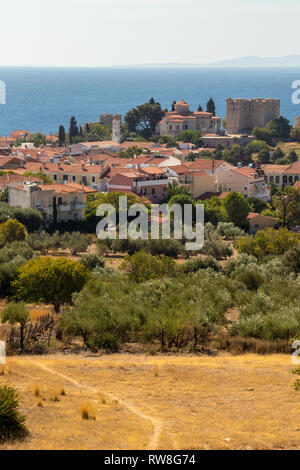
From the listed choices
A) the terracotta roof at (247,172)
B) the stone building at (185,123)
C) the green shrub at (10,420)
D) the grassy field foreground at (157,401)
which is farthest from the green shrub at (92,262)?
the stone building at (185,123)

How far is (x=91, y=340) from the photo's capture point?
63.8ft

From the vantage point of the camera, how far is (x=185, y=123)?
86.8 meters

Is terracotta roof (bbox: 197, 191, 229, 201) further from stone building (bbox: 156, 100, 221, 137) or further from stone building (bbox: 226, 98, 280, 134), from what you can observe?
stone building (bbox: 226, 98, 280, 134)

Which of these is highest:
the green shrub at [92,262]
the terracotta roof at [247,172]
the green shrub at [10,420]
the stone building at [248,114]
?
the stone building at [248,114]

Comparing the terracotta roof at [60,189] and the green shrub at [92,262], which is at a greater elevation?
the terracotta roof at [60,189]

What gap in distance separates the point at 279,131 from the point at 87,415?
74484 millimetres

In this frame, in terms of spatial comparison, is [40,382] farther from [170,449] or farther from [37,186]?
[37,186]

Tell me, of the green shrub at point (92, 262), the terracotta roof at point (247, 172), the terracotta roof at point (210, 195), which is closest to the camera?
the green shrub at point (92, 262)

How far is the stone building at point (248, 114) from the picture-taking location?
290ft

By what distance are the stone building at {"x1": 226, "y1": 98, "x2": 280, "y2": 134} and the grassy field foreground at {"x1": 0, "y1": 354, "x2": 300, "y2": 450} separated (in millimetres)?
71311

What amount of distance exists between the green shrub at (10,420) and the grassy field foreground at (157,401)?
7.3 inches

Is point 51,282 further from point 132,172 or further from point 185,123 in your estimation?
point 185,123

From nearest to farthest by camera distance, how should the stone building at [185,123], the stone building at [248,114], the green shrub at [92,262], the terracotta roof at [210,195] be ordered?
the green shrub at [92,262] < the terracotta roof at [210,195] < the stone building at [185,123] < the stone building at [248,114]

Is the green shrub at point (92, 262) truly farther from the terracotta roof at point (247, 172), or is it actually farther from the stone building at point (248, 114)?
the stone building at point (248, 114)
